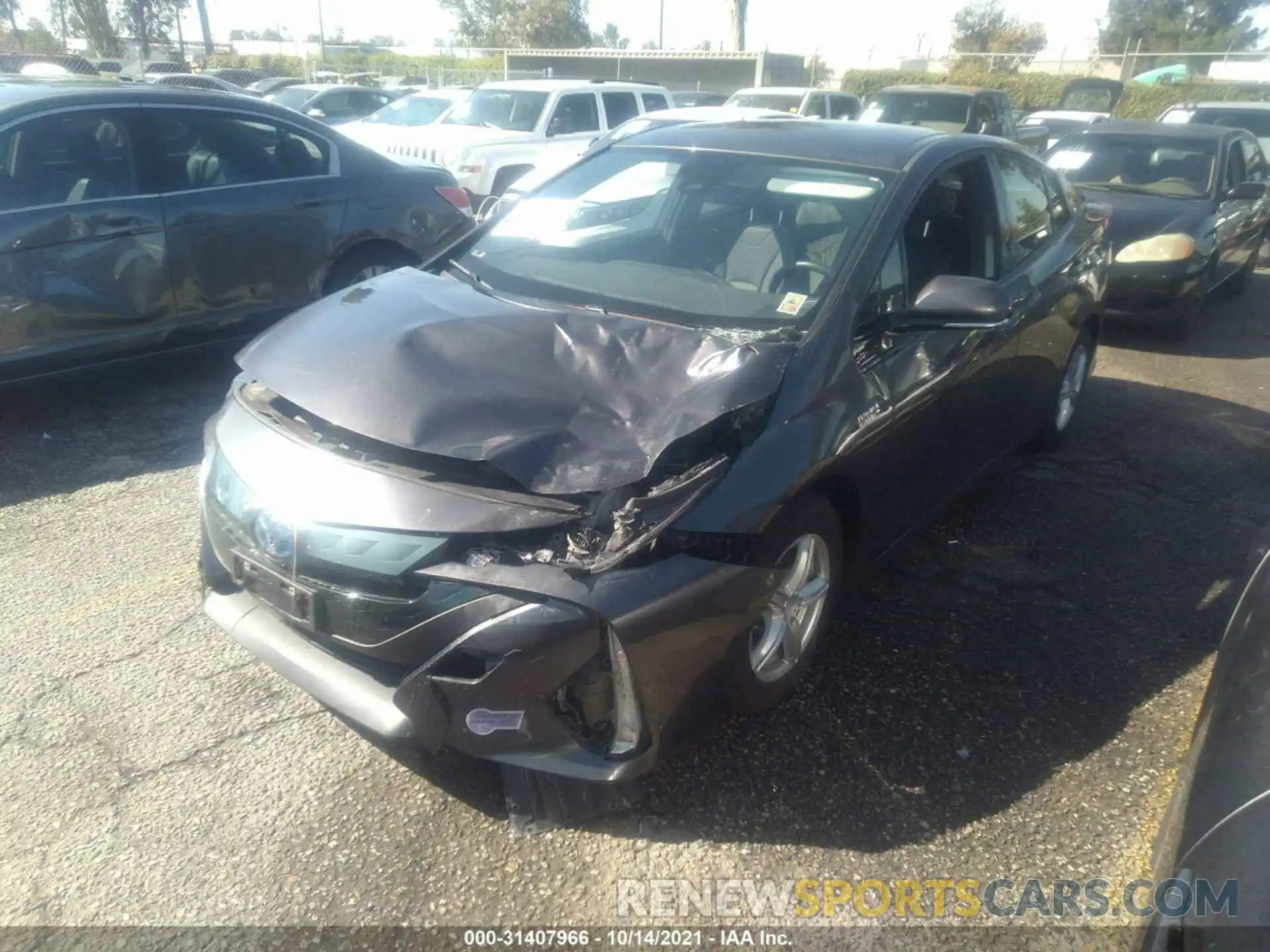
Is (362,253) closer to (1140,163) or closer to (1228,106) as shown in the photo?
(1140,163)

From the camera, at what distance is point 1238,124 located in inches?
535

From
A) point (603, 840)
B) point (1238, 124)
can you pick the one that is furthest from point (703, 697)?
point (1238, 124)

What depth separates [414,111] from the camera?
13.3 meters

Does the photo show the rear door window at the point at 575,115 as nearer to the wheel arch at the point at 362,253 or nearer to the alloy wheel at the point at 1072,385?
the wheel arch at the point at 362,253

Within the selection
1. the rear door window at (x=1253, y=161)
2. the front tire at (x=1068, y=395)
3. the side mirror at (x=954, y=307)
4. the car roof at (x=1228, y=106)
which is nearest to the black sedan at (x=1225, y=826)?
the side mirror at (x=954, y=307)

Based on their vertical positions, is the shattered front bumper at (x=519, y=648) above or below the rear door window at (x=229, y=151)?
below

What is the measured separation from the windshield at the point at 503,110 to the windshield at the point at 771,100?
193 inches

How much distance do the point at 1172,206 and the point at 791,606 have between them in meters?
Answer: 7.05

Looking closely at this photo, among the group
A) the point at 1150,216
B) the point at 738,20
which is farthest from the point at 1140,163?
the point at 738,20

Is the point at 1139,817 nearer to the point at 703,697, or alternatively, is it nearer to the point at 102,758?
the point at 703,697

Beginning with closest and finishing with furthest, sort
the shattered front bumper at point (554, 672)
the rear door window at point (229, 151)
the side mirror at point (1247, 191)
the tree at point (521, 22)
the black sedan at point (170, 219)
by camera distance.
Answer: the shattered front bumper at point (554, 672), the black sedan at point (170, 219), the rear door window at point (229, 151), the side mirror at point (1247, 191), the tree at point (521, 22)

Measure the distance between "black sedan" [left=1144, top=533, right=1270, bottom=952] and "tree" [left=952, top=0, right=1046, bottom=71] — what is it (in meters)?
55.1

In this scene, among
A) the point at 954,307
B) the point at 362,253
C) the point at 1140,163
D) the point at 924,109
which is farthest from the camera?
the point at 924,109

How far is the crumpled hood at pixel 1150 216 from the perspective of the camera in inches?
305
